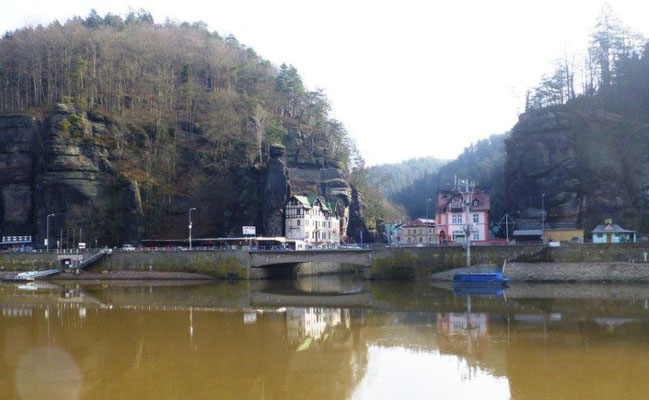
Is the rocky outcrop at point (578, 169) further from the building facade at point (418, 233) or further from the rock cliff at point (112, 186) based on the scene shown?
the rock cliff at point (112, 186)

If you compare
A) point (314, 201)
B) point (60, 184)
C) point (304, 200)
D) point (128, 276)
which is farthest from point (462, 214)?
point (60, 184)

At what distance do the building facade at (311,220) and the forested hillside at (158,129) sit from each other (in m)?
3.64

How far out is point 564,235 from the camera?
73688 millimetres

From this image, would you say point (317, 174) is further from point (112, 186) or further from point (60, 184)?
Result: point (60, 184)

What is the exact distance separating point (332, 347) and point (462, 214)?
58.1 m

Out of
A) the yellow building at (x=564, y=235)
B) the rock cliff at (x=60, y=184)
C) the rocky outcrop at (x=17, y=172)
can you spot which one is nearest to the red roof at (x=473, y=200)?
the yellow building at (x=564, y=235)

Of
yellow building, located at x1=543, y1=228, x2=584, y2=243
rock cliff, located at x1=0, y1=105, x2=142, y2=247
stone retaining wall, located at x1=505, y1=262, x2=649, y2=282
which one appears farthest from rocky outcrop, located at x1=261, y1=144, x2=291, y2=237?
yellow building, located at x1=543, y1=228, x2=584, y2=243

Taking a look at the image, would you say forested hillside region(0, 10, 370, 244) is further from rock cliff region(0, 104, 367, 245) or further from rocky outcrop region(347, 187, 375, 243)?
rocky outcrop region(347, 187, 375, 243)

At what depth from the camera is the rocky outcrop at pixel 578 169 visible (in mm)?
75812

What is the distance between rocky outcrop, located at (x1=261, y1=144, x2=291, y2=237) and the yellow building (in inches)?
1449

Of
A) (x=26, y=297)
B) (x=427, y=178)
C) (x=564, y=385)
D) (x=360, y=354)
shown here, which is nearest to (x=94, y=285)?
(x=26, y=297)

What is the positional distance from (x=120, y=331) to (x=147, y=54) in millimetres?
82966

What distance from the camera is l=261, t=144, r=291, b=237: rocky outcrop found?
83875mm

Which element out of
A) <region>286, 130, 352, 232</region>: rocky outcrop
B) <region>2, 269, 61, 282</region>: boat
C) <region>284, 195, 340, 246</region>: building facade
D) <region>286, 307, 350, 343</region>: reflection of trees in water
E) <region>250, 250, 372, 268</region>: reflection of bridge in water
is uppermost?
<region>286, 130, 352, 232</region>: rocky outcrop
